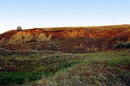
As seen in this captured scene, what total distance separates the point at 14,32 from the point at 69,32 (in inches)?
592

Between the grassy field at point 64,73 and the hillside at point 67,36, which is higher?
the grassy field at point 64,73

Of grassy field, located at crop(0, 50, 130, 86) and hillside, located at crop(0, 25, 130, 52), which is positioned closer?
grassy field, located at crop(0, 50, 130, 86)

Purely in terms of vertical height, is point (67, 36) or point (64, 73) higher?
point (64, 73)

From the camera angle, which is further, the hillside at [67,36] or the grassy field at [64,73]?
the hillside at [67,36]

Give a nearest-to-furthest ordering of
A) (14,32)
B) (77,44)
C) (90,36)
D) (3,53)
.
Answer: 1. (3,53)
2. (77,44)
3. (90,36)
4. (14,32)

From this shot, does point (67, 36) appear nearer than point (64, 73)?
No

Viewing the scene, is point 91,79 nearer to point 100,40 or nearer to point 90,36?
point 100,40

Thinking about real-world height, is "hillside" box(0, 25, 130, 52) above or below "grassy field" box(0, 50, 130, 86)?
below

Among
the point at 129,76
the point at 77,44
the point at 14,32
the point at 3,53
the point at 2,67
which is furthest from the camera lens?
the point at 14,32

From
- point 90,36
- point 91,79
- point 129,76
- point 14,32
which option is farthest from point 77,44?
point 91,79

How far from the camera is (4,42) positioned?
→ 6481cm

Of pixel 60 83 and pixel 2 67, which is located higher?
pixel 60 83

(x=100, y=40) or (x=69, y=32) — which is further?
(x=69, y=32)

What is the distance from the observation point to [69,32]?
64.9 metres
